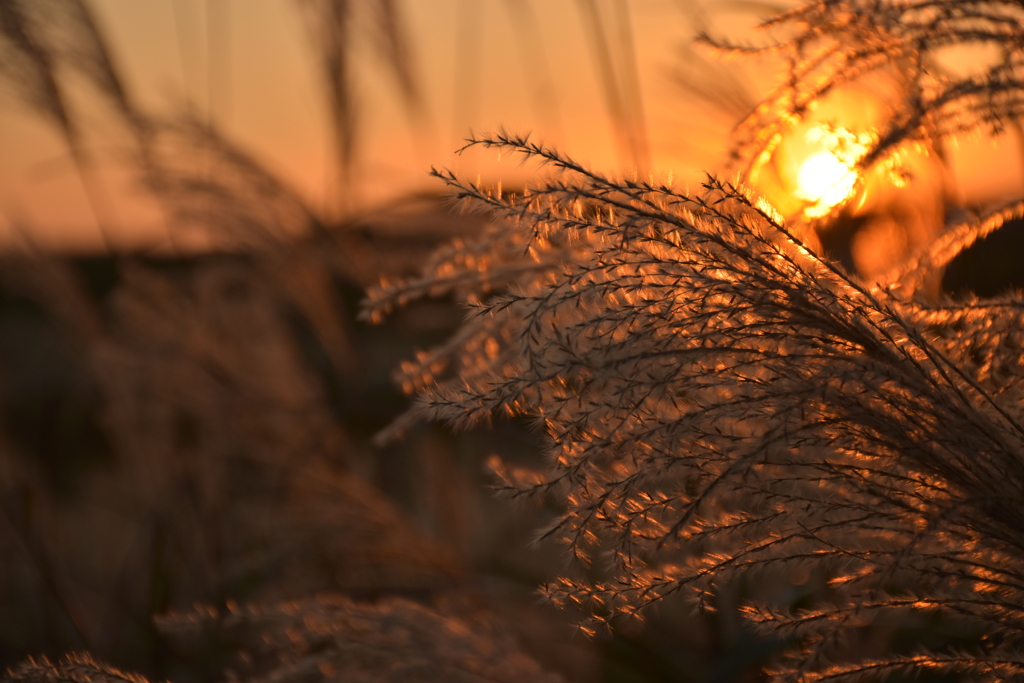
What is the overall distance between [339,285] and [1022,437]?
2698 mm

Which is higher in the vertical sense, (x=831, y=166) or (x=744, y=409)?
(x=831, y=166)

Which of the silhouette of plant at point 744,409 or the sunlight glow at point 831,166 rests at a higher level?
the sunlight glow at point 831,166

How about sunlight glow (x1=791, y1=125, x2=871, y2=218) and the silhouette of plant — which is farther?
sunlight glow (x1=791, y1=125, x2=871, y2=218)

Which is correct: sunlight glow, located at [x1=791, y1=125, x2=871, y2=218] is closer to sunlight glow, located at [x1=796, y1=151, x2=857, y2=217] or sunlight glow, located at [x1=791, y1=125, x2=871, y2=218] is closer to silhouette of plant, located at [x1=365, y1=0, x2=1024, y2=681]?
sunlight glow, located at [x1=796, y1=151, x2=857, y2=217]

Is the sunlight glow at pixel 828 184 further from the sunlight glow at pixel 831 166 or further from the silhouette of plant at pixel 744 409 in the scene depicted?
the silhouette of plant at pixel 744 409

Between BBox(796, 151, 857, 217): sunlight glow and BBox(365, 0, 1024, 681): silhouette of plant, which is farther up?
BBox(796, 151, 857, 217): sunlight glow

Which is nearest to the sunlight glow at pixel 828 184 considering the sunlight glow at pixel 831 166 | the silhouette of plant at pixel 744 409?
the sunlight glow at pixel 831 166

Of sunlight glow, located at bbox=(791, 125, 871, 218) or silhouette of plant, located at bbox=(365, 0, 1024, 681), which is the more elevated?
sunlight glow, located at bbox=(791, 125, 871, 218)

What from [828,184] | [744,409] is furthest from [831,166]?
[744,409]

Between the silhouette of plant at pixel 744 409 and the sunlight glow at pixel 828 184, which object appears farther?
the sunlight glow at pixel 828 184

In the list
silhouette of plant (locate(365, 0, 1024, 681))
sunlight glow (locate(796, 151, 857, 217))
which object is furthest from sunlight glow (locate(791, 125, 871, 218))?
silhouette of plant (locate(365, 0, 1024, 681))

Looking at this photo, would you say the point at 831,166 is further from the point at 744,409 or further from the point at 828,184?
the point at 744,409

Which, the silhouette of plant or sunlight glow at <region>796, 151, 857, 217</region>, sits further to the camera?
sunlight glow at <region>796, 151, 857, 217</region>

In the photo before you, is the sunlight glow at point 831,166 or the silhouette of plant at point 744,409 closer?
the silhouette of plant at point 744,409
